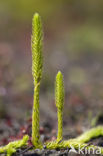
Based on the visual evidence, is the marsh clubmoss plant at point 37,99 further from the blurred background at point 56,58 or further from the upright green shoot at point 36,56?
the blurred background at point 56,58

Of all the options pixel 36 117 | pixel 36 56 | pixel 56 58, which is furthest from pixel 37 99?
pixel 56 58

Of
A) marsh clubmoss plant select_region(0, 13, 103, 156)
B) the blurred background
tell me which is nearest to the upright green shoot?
marsh clubmoss plant select_region(0, 13, 103, 156)

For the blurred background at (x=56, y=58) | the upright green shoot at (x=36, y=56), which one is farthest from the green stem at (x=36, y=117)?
the blurred background at (x=56, y=58)

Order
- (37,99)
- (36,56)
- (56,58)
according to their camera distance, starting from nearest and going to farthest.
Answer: (36,56), (37,99), (56,58)

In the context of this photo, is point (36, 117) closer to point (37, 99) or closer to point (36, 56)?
point (37, 99)

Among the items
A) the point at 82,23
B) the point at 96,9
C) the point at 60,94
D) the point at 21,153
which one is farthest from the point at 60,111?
the point at 96,9

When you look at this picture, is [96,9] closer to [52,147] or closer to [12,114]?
[12,114]

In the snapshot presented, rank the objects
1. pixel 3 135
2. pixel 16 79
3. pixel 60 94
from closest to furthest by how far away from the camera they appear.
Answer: pixel 60 94 < pixel 3 135 < pixel 16 79

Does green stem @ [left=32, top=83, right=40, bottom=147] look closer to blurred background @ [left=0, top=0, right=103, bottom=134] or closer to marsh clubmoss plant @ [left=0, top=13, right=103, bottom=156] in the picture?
marsh clubmoss plant @ [left=0, top=13, right=103, bottom=156]
